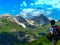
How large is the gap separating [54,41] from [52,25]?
1952 millimetres

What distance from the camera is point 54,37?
91.6 feet

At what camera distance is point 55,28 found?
28344mm

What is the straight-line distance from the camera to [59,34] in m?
27.6

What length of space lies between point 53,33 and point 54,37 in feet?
1.68

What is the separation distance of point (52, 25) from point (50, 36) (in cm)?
136

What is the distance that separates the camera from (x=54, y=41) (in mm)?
28391

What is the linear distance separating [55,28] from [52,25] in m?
0.51

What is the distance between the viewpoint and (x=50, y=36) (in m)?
28.3

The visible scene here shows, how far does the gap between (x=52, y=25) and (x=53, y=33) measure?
1.02 meters

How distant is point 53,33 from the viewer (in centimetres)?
2809

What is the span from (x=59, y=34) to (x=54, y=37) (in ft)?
2.44

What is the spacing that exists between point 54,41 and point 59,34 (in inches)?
51.4

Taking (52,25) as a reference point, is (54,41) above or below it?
below

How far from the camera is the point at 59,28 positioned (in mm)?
27703
